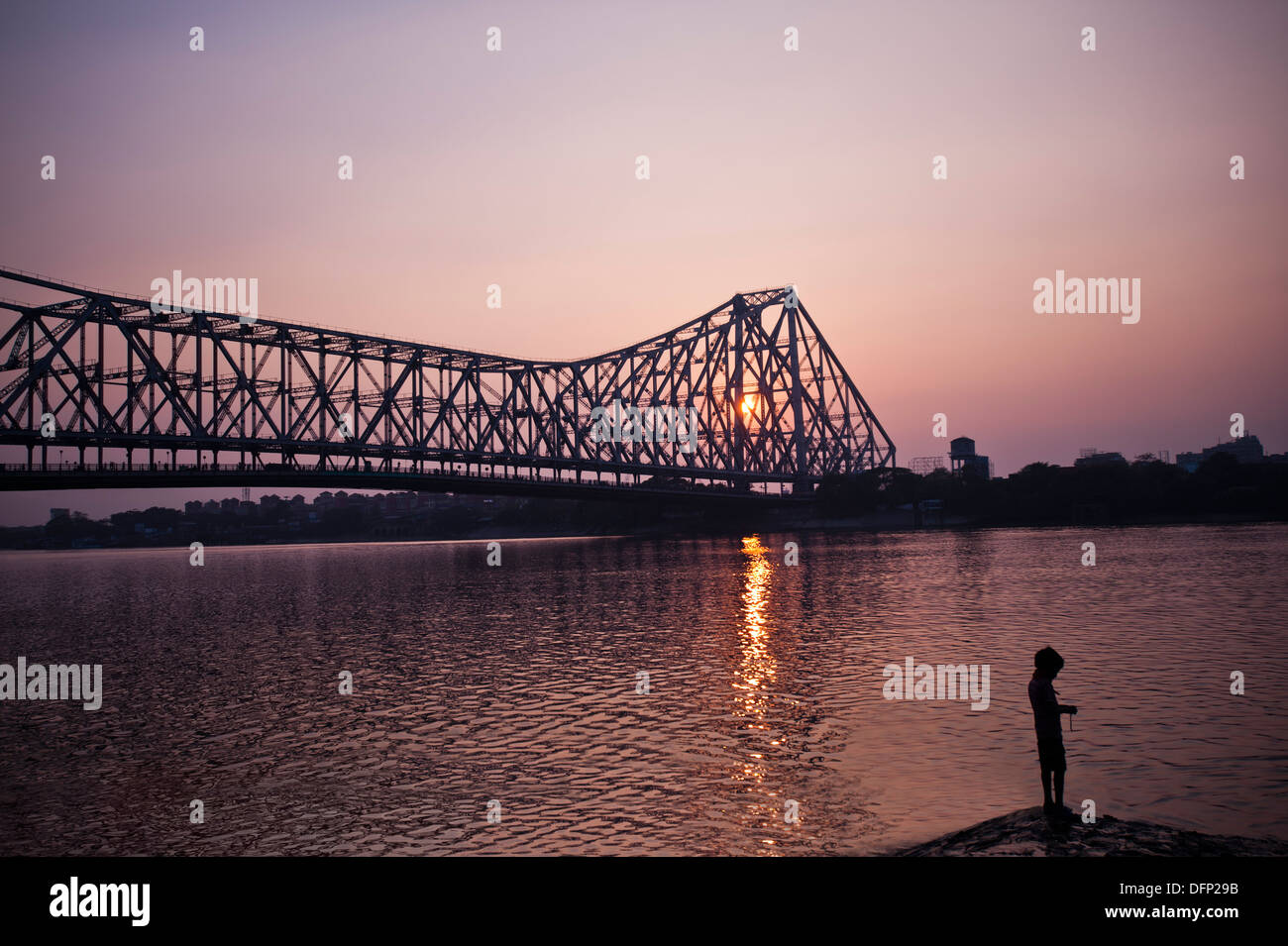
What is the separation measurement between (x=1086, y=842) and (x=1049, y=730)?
1.39 meters

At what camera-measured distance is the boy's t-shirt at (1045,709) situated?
11172 mm

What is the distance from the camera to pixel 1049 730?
1120cm

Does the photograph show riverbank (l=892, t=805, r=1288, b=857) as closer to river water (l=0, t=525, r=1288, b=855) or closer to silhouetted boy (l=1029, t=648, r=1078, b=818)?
silhouetted boy (l=1029, t=648, r=1078, b=818)

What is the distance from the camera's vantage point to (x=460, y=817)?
12.6 meters

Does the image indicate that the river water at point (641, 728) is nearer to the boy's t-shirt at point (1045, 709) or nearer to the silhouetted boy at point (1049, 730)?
the silhouetted boy at point (1049, 730)

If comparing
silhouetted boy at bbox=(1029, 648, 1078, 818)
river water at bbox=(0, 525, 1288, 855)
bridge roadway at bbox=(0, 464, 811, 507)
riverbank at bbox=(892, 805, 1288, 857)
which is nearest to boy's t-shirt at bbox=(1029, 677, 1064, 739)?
silhouetted boy at bbox=(1029, 648, 1078, 818)

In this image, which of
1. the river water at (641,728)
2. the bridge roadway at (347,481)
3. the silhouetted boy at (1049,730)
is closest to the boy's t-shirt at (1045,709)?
the silhouetted boy at (1049,730)

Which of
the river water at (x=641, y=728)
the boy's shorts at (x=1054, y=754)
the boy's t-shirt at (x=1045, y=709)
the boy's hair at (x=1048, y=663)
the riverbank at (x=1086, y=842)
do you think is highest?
the boy's hair at (x=1048, y=663)

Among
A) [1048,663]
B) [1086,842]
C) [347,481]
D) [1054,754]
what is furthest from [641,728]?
[347,481]

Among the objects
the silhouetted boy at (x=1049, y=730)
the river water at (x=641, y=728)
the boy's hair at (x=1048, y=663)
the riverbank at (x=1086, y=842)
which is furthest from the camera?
the river water at (x=641, y=728)

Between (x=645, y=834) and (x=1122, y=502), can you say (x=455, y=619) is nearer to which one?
(x=645, y=834)

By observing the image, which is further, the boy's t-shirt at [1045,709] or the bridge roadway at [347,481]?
the bridge roadway at [347,481]

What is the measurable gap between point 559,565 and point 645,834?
67.8 meters
